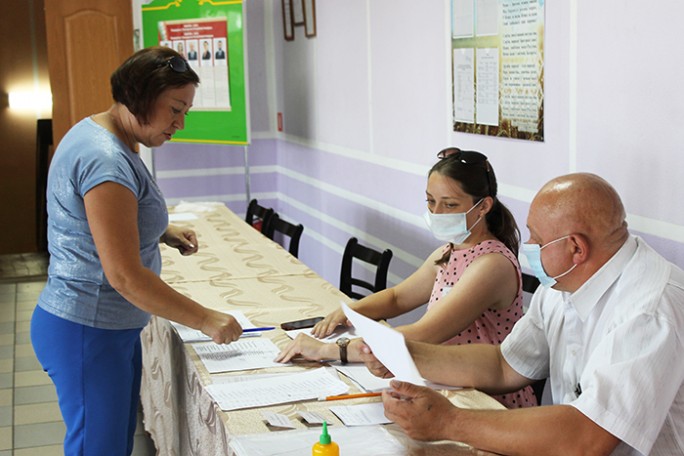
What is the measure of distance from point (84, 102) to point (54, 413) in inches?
117

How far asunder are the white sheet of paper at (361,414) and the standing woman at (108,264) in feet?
1.64

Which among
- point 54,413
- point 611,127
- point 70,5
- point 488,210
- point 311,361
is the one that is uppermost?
point 70,5

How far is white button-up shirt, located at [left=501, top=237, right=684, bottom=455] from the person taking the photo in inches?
63.2

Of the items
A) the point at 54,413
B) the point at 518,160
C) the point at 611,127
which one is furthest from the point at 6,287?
the point at 611,127


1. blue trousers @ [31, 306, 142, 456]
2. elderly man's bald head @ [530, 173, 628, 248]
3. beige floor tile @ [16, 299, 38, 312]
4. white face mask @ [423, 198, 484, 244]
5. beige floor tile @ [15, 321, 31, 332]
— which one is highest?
elderly man's bald head @ [530, 173, 628, 248]

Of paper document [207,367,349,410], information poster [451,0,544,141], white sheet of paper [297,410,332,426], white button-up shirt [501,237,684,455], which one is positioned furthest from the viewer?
information poster [451,0,544,141]

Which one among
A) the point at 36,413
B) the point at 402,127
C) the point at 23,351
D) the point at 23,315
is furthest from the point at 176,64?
the point at 23,315

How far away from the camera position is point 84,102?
6555 millimetres

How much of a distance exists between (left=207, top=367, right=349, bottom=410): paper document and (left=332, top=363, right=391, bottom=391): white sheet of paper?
4 centimetres

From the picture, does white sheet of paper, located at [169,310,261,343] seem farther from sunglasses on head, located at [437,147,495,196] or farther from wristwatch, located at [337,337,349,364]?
sunglasses on head, located at [437,147,495,196]

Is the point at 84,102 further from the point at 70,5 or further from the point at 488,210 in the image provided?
the point at 488,210

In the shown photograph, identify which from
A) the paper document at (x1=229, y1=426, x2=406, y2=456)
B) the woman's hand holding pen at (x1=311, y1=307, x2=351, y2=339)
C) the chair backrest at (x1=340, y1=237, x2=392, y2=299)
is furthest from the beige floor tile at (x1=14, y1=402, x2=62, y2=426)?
the paper document at (x1=229, y1=426, x2=406, y2=456)

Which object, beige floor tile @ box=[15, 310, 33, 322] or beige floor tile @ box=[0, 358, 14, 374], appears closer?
beige floor tile @ box=[0, 358, 14, 374]

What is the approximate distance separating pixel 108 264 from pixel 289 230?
2.36m
